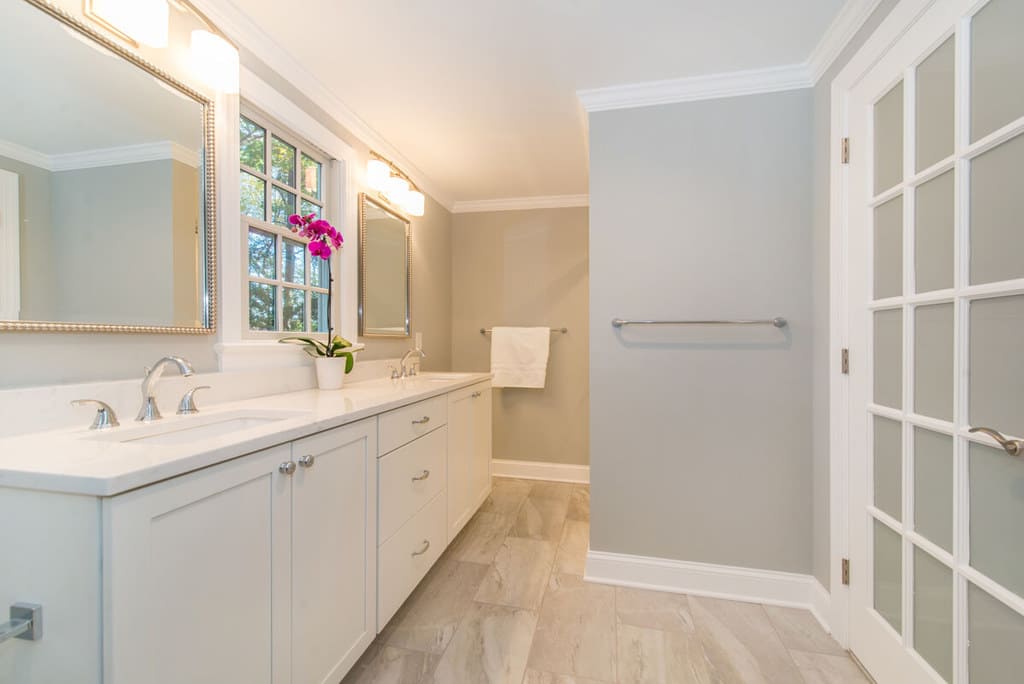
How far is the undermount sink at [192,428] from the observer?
99cm

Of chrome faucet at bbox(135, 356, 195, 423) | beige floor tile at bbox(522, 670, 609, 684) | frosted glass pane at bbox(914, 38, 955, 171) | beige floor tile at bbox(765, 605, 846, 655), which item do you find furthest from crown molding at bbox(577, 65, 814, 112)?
beige floor tile at bbox(522, 670, 609, 684)

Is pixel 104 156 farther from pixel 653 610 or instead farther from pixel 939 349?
pixel 653 610

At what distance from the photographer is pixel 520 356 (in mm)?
3191

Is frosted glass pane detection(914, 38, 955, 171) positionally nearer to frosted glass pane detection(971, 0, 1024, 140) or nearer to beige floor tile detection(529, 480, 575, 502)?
frosted glass pane detection(971, 0, 1024, 140)

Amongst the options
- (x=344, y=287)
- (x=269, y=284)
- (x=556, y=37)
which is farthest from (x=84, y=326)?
(x=556, y=37)

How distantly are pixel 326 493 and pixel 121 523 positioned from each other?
1.64ft

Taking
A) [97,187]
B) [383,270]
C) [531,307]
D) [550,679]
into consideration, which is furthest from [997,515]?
[531,307]

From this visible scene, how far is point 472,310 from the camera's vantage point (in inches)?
135

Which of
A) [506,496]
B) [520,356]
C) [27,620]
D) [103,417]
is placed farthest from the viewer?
[520,356]

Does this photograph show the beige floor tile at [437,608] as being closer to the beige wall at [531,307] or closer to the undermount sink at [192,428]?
the undermount sink at [192,428]

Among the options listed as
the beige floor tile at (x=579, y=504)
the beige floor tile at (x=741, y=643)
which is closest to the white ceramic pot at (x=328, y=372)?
the beige floor tile at (x=579, y=504)

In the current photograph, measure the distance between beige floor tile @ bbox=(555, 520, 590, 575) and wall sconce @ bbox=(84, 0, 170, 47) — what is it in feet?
7.83

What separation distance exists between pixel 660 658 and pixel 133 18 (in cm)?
244

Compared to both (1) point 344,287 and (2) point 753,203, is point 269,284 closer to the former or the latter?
(1) point 344,287
